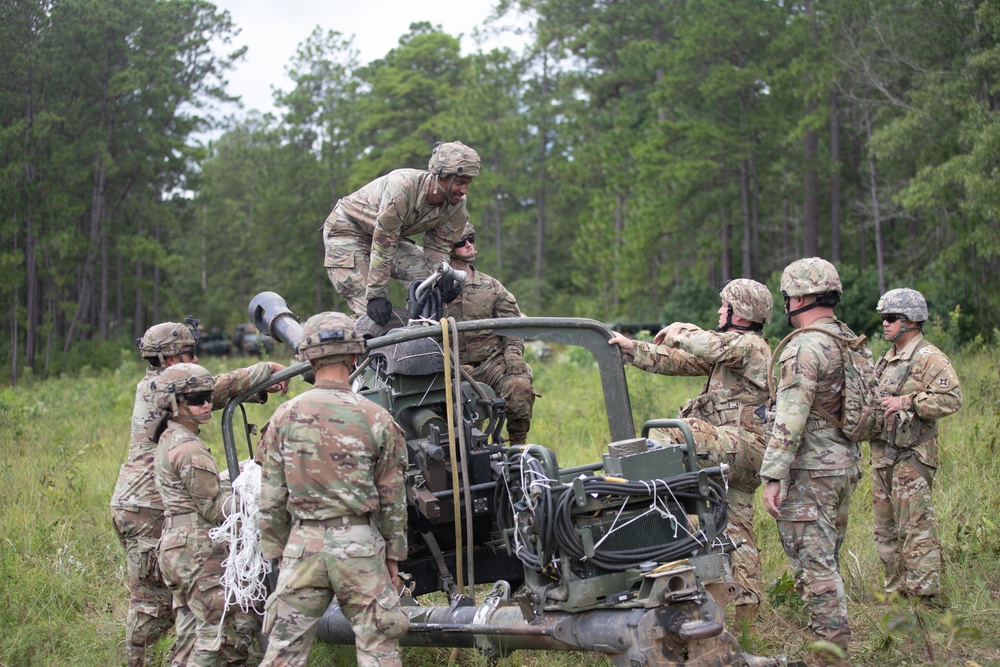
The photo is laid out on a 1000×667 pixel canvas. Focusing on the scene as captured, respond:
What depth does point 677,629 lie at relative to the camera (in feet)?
14.0

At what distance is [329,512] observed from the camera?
4.45 metres

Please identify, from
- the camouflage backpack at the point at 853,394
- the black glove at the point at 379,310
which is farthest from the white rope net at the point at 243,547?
the camouflage backpack at the point at 853,394

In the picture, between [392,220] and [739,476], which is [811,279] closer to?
[739,476]

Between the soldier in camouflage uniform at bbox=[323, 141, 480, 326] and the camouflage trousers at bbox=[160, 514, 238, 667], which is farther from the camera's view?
the soldier in camouflage uniform at bbox=[323, 141, 480, 326]

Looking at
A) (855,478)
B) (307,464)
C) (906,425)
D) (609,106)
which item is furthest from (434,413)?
(609,106)

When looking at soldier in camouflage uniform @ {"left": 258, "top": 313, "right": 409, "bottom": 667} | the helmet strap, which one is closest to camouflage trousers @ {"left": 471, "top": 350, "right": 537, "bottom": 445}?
soldier in camouflage uniform @ {"left": 258, "top": 313, "right": 409, "bottom": 667}

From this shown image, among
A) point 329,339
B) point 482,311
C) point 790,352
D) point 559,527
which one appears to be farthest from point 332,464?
point 482,311

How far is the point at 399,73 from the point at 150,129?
1330cm

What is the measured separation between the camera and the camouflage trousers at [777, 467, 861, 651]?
Result: 527 centimetres

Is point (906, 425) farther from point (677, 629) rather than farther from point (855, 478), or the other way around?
point (677, 629)

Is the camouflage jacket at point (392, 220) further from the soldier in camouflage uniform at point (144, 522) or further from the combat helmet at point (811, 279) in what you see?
the combat helmet at point (811, 279)

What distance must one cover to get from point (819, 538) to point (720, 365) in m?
1.38

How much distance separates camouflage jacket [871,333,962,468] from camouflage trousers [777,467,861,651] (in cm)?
125

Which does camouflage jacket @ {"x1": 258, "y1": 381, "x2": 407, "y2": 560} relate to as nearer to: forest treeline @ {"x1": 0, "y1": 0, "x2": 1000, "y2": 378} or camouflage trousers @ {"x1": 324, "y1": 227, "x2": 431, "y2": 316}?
camouflage trousers @ {"x1": 324, "y1": 227, "x2": 431, "y2": 316}
